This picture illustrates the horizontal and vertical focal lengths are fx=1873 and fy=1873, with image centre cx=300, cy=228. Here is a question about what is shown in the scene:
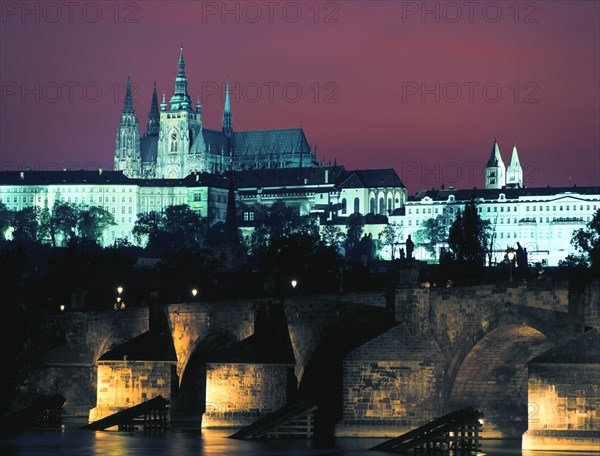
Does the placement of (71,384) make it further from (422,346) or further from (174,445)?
(422,346)

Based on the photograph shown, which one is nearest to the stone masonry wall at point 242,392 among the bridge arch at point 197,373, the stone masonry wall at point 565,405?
the bridge arch at point 197,373

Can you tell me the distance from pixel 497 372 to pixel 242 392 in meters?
10.3

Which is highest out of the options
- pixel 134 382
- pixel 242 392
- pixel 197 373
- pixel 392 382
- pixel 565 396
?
pixel 197 373

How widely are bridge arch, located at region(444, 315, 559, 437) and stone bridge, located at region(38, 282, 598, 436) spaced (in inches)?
1.3

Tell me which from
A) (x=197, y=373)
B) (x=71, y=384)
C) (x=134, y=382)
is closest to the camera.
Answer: (x=134, y=382)

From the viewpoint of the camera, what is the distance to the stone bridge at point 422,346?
5728 centimetres

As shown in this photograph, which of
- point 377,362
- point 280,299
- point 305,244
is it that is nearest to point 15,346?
point 280,299

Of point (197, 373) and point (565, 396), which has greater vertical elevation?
point (197, 373)

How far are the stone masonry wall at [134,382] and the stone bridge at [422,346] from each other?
437cm

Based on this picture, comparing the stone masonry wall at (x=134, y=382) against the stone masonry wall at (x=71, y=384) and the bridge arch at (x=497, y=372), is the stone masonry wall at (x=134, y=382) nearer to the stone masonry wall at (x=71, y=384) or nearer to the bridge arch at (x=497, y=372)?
the stone masonry wall at (x=71, y=384)

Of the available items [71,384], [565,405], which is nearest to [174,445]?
[565,405]

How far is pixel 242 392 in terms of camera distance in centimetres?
6712

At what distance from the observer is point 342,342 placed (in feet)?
220

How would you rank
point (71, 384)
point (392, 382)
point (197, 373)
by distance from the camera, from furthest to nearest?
point (71, 384)
point (197, 373)
point (392, 382)
